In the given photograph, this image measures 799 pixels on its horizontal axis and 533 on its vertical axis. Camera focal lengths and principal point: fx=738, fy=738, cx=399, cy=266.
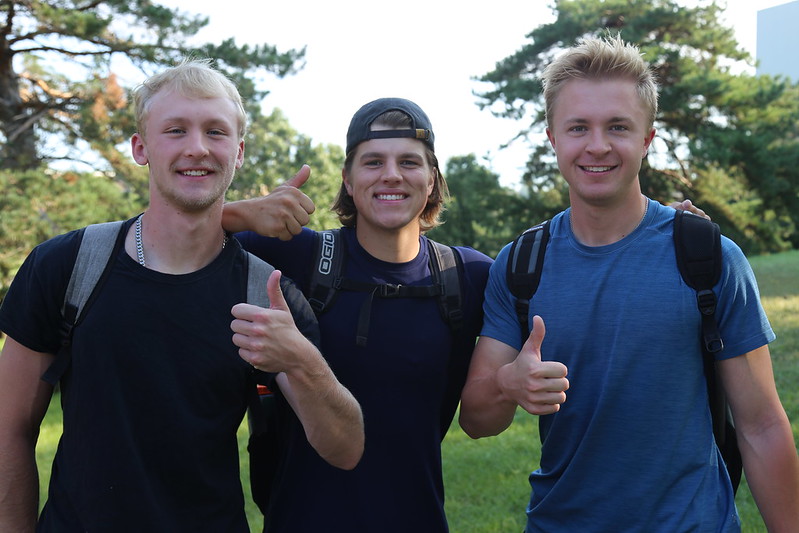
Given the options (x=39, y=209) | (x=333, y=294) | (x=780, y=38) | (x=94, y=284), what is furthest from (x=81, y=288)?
(x=780, y=38)

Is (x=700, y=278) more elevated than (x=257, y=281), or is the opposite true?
(x=257, y=281)

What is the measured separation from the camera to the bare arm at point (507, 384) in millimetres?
2062

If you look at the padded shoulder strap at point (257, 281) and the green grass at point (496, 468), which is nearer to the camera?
the padded shoulder strap at point (257, 281)

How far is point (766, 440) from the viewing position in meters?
2.13

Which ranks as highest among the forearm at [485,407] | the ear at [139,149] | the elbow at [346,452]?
the ear at [139,149]

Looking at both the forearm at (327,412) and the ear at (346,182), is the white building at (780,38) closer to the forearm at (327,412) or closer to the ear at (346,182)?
the ear at (346,182)

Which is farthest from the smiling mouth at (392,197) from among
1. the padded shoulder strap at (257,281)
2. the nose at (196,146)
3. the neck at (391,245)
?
the nose at (196,146)

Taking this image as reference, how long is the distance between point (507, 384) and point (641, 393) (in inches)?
15.4

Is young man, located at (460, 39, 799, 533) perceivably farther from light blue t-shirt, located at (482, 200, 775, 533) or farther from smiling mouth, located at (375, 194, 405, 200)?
smiling mouth, located at (375, 194, 405, 200)

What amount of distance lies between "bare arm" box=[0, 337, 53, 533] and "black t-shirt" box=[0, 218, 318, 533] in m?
0.06

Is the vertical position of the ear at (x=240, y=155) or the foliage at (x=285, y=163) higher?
the foliage at (x=285, y=163)

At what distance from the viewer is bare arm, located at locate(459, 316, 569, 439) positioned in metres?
2.06

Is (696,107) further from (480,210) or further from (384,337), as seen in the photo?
(384,337)

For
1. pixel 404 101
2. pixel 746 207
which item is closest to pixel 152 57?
pixel 404 101
